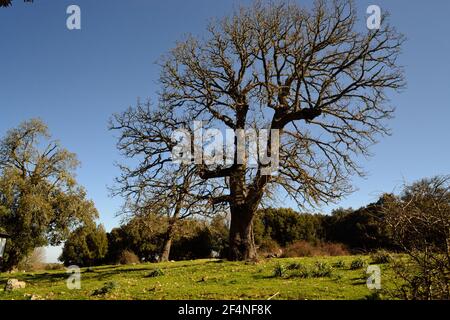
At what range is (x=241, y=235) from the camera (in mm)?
19359

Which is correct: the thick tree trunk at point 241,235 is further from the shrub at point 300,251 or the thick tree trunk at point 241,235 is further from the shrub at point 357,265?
the shrub at point 300,251

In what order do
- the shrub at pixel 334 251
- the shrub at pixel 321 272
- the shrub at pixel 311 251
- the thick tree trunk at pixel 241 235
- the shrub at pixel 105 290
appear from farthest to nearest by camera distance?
1. the shrub at pixel 334 251
2. the shrub at pixel 311 251
3. the thick tree trunk at pixel 241 235
4. the shrub at pixel 321 272
5. the shrub at pixel 105 290

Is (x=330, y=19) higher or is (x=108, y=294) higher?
(x=330, y=19)

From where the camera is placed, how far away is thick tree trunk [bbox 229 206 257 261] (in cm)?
1905

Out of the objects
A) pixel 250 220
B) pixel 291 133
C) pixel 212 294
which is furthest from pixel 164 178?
pixel 212 294

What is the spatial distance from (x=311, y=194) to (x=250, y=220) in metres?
3.43

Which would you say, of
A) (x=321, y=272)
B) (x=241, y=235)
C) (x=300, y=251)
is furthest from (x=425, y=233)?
(x=300, y=251)

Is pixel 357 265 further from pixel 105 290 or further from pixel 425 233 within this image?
pixel 105 290

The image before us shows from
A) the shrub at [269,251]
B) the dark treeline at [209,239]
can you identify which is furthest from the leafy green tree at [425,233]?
the dark treeline at [209,239]

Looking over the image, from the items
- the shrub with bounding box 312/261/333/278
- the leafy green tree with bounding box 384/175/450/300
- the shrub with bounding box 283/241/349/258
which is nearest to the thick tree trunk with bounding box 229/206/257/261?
the shrub with bounding box 312/261/333/278

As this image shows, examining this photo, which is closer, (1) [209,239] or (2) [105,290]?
(2) [105,290]

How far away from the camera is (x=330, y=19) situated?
19.5m

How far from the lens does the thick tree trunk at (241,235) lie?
1905 cm
